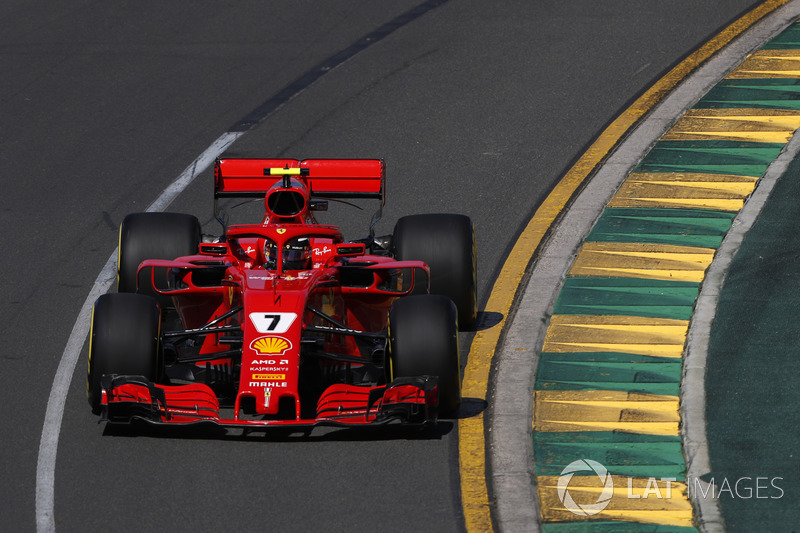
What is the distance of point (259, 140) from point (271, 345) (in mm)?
5769

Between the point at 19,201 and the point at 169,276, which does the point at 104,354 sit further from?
the point at 19,201

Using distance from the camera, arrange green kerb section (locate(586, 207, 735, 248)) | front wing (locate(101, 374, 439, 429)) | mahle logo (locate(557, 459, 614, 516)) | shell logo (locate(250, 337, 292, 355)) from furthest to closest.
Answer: green kerb section (locate(586, 207, 735, 248)) < shell logo (locate(250, 337, 292, 355)) < front wing (locate(101, 374, 439, 429)) < mahle logo (locate(557, 459, 614, 516))

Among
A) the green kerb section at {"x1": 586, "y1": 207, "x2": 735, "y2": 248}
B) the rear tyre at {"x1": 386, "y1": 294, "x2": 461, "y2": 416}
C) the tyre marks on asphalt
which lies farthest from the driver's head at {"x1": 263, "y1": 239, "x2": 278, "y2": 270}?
the green kerb section at {"x1": 586, "y1": 207, "x2": 735, "y2": 248}

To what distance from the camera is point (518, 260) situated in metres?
11.8

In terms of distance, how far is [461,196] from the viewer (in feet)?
42.9

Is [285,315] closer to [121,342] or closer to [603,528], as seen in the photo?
[121,342]

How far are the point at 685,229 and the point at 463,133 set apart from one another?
3035mm

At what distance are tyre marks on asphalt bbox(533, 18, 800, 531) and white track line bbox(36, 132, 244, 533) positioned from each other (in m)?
2.97

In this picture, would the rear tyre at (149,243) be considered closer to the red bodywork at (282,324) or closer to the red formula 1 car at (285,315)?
the red formula 1 car at (285,315)

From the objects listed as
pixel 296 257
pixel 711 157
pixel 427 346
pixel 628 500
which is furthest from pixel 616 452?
pixel 711 157

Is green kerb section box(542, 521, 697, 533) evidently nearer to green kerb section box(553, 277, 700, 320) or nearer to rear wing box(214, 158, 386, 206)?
green kerb section box(553, 277, 700, 320)

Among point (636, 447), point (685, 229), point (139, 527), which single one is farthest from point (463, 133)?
point (139, 527)

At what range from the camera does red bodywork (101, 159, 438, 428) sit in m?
8.72

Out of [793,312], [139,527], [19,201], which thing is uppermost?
[19,201]
